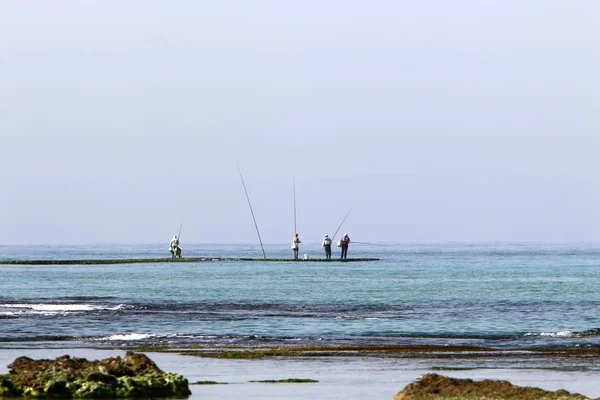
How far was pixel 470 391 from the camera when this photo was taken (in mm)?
12039

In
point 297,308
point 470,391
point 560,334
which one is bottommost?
point 560,334

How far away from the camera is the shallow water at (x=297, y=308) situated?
77.3ft

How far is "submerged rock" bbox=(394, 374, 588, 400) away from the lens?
38.4ft

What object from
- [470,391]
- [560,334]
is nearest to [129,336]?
[560,334]

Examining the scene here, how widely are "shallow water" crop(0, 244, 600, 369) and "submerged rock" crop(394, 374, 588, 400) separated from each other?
9.86 metres

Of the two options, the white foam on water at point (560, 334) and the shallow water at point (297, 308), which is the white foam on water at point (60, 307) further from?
the white foam on water at point (560, 334)

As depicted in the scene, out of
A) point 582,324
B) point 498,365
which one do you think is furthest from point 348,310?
point 498,365

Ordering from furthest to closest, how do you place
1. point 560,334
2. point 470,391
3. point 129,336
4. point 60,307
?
point 60,307 < point 560,334 < point 129,336 < point 470,391

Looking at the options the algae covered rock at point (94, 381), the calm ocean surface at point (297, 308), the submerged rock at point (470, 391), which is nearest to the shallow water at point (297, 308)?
the calm ocean surface at point (297, 308)

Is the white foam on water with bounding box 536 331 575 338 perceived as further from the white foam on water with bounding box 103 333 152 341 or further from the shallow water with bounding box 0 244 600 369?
the white foam on water with bounding box 103 333 152 341

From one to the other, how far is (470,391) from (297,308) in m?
21.0

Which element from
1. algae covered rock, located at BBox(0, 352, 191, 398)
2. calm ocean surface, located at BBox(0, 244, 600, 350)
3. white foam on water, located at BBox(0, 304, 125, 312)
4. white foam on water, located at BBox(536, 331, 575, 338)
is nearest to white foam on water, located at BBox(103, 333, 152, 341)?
calm ocean surface, located at BBox(0, 244, 600, 350)

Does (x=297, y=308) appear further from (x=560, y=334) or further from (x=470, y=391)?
(x=470, y=391)

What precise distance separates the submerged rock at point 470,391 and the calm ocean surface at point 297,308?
9.35 metres
